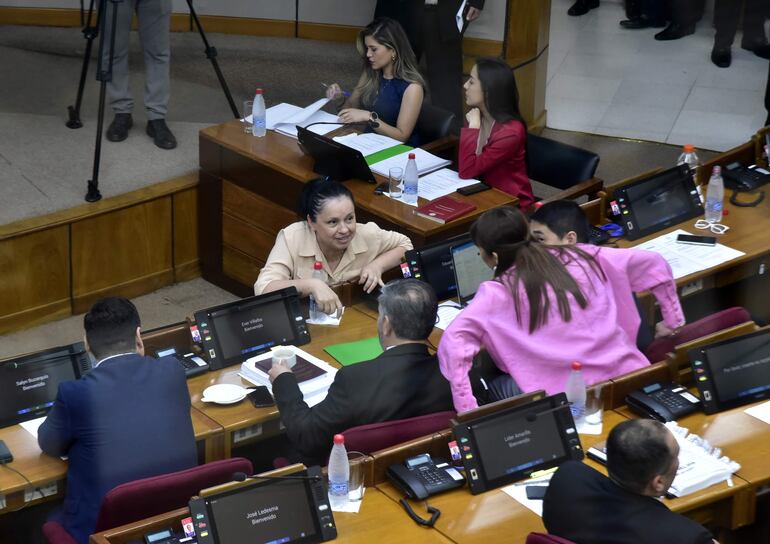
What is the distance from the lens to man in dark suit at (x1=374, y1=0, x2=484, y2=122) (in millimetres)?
6680

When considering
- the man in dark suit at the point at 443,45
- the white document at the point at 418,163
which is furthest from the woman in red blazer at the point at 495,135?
the man in dark suit at the point at 443,45

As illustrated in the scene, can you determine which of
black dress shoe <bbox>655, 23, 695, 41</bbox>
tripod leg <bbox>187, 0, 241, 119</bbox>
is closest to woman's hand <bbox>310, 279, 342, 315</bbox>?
tripod leg <bbox>187, 0, 241, 119</bbox>

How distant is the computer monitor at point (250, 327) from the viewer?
3947mm

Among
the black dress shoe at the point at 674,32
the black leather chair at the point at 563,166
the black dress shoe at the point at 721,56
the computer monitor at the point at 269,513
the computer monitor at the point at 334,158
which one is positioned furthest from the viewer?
the black dress shoe at the point at 721,56

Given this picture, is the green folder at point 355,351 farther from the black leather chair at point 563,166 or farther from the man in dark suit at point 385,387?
the black leather chair at point 563,166

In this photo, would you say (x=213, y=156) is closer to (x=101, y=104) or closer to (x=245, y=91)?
(x=101, y=104)

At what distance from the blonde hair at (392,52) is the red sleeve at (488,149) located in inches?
23.5

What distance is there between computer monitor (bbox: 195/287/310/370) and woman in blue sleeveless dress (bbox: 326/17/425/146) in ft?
5.80

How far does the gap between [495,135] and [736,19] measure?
4.66ft

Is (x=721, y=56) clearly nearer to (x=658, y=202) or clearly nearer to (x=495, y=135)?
(x=658, y=202)

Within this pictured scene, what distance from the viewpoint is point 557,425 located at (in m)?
3.41

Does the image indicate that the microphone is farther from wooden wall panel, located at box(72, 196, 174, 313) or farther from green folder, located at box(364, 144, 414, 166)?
wooden wall panel, located at box(72, 196, 174, 313)

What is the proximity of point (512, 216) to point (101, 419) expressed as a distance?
4.52 feet

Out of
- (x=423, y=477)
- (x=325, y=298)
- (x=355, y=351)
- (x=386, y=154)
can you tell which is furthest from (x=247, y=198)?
(x=423, y=477)
